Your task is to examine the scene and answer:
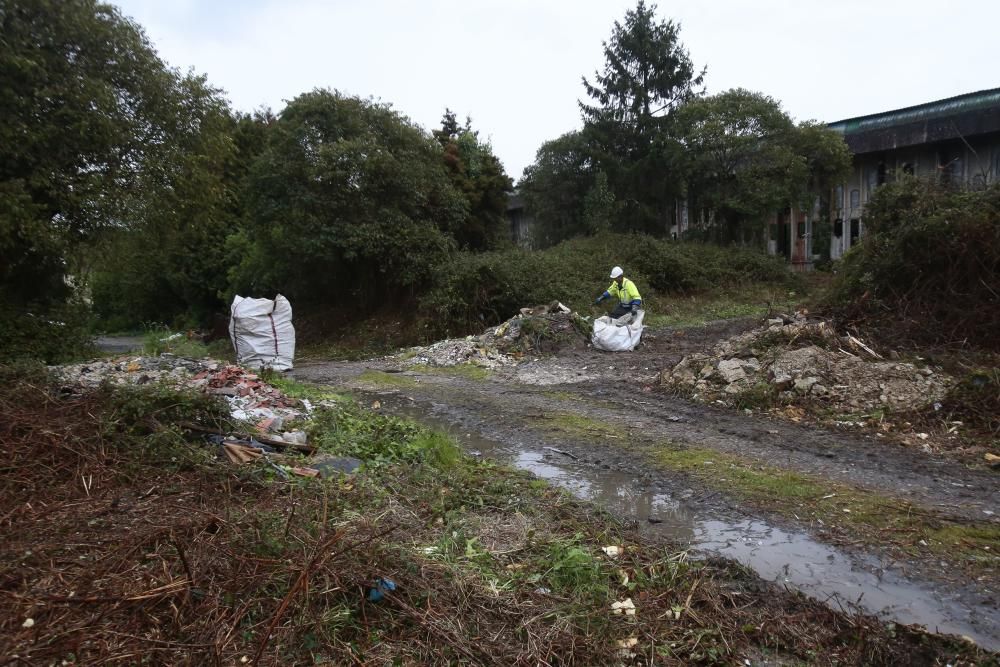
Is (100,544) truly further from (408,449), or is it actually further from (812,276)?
(812,276)

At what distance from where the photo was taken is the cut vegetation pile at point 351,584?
2.88 metres

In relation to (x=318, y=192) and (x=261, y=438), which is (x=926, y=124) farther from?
(x=261, y=438)

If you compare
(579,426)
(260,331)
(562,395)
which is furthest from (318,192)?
(579,426)

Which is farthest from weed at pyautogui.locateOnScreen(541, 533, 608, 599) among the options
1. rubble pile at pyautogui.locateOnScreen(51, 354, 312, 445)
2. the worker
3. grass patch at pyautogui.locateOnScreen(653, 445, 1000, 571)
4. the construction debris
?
the worker

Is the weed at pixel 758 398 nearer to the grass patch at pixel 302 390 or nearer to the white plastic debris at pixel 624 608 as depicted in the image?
the white plastic debris at pixel 624 608

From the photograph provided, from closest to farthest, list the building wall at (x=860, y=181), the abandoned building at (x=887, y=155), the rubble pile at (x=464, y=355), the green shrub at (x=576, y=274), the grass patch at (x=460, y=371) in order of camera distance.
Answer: the grass patch at (x=460, y=371)
the rubble pile at (x=464, y=355)
the green shrub at (x=576, y=274)
the abandoned building at (x=887, y=155)
the building wall at (x=860, y=181)

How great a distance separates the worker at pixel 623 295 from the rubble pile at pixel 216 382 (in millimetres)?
6958

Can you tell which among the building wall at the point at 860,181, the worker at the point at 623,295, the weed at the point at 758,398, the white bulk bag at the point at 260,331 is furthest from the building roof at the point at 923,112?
the white bulk bag at the point at 260,331

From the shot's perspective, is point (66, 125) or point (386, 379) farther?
point (386, 379)

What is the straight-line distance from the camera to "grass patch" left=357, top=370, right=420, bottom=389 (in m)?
11.4

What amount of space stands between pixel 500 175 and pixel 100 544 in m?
22.8

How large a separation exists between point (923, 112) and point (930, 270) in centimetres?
1993

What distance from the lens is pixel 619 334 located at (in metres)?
12.9

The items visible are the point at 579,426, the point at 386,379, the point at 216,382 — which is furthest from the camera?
the point at 386,379
